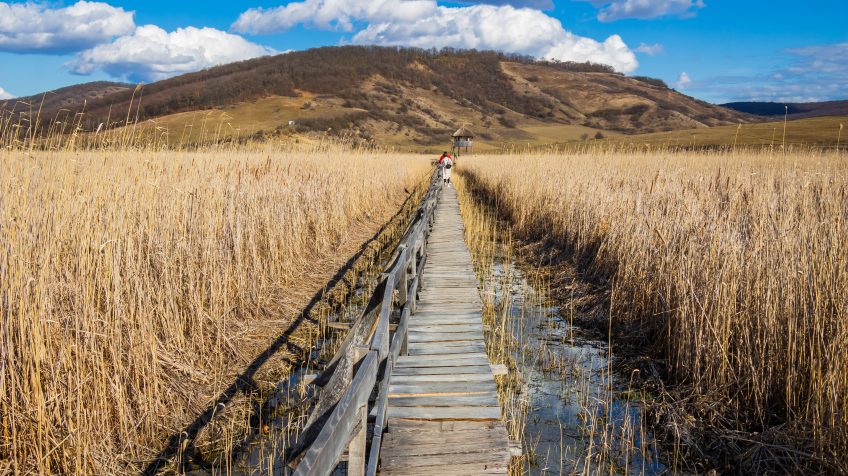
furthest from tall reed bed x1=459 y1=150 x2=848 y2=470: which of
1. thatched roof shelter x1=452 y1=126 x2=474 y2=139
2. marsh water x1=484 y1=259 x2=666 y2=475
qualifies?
thatched roof shelter x1=452 y1=126 x2=474 y2=139

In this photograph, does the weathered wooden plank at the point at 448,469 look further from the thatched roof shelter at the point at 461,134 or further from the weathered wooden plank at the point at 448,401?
the thatched roof shelter at the point at 461,134

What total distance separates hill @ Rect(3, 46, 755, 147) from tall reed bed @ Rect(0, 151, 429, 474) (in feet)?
160

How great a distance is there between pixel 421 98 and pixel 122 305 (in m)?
110

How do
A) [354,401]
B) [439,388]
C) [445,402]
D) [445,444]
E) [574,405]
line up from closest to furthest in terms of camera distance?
[354,401] < [445,444] < [445,402] < [439,388] < [574,405]

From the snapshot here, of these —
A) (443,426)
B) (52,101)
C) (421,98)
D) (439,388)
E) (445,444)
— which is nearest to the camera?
(445,444)

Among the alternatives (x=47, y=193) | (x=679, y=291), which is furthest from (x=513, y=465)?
(x=47, y=193)

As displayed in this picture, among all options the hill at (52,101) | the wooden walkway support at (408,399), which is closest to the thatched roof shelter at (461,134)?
the hill at (52,101)

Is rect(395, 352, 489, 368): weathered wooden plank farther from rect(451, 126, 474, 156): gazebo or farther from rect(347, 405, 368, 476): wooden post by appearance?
rect(451, 126, 474, 156): gazebo

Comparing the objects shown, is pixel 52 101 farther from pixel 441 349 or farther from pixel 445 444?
pixel 445 444

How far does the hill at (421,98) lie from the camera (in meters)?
74.5

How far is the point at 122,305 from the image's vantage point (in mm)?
3504

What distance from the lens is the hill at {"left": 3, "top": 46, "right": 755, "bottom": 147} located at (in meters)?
74.5

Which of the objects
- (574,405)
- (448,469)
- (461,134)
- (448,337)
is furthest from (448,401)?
(461,134)

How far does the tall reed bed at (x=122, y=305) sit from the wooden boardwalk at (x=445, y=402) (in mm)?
1092
